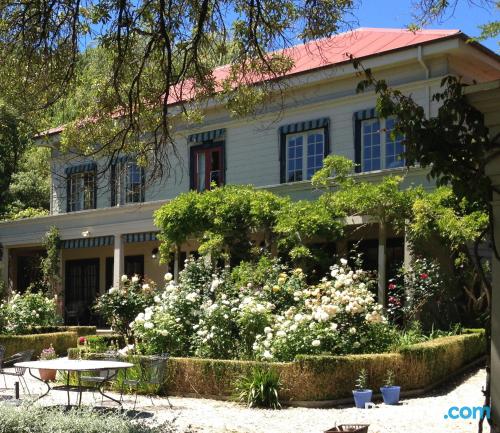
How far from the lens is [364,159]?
1808 cm

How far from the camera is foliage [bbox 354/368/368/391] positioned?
36.7 feet

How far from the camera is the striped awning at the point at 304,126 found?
746 inches

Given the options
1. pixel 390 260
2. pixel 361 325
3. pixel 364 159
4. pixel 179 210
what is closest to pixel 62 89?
pixel 361 325

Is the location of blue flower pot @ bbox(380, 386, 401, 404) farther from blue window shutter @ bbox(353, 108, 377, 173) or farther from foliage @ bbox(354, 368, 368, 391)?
blue window shutter @ bbox(353, 108, 377, 173)

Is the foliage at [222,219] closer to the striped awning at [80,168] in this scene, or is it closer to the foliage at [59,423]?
the striped awning at [80,168]

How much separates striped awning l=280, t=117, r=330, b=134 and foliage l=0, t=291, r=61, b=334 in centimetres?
822

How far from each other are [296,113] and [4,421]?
13.9 meters

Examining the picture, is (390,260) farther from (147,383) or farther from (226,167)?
(147,383)

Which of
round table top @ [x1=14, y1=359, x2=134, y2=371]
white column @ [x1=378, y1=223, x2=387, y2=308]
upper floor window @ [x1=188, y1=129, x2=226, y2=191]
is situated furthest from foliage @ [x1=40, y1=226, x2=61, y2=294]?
round table top @ [x1=14, y1=359, x2=134, y2=371]

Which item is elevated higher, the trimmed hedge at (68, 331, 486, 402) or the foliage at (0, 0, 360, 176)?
the foliage at (0, 0, 360, 176)

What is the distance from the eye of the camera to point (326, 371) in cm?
1112

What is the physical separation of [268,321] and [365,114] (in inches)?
294

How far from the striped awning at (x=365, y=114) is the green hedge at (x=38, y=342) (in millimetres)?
9172

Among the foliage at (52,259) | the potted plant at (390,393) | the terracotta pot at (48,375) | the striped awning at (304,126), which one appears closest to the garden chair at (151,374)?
the terracotta pot at (48,375)
